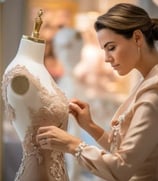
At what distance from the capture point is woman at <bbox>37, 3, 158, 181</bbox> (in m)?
1.06

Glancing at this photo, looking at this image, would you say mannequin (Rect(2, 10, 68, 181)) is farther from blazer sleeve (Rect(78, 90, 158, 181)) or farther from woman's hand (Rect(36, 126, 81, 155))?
blazer sleeve (Rect(78, 90, 158, 181))

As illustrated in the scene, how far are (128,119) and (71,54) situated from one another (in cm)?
120

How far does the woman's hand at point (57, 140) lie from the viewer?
111 centimetres

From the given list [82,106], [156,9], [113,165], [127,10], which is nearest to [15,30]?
[156,9]

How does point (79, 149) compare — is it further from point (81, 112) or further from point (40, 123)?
point (81, 112)

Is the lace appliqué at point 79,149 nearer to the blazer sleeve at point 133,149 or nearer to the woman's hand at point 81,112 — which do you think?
the blazer sleeve at point 133,149

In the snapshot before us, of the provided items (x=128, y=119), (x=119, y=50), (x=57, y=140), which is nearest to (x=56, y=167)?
(x=57, y=140)

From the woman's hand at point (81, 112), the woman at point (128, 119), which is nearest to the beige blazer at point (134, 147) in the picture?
the woman at point (128, 119)

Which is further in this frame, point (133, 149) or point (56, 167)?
point (56, 167)

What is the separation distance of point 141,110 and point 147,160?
171 millimetres

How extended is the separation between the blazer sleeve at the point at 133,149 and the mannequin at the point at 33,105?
16 cm

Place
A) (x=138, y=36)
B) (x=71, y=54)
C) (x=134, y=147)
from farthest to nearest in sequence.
Answer: 1. (x=71, y=54)
2. (x=138, y=36)
3. (x=134, y=147)

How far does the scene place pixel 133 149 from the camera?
1.05m

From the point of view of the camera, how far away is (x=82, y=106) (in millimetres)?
1359
